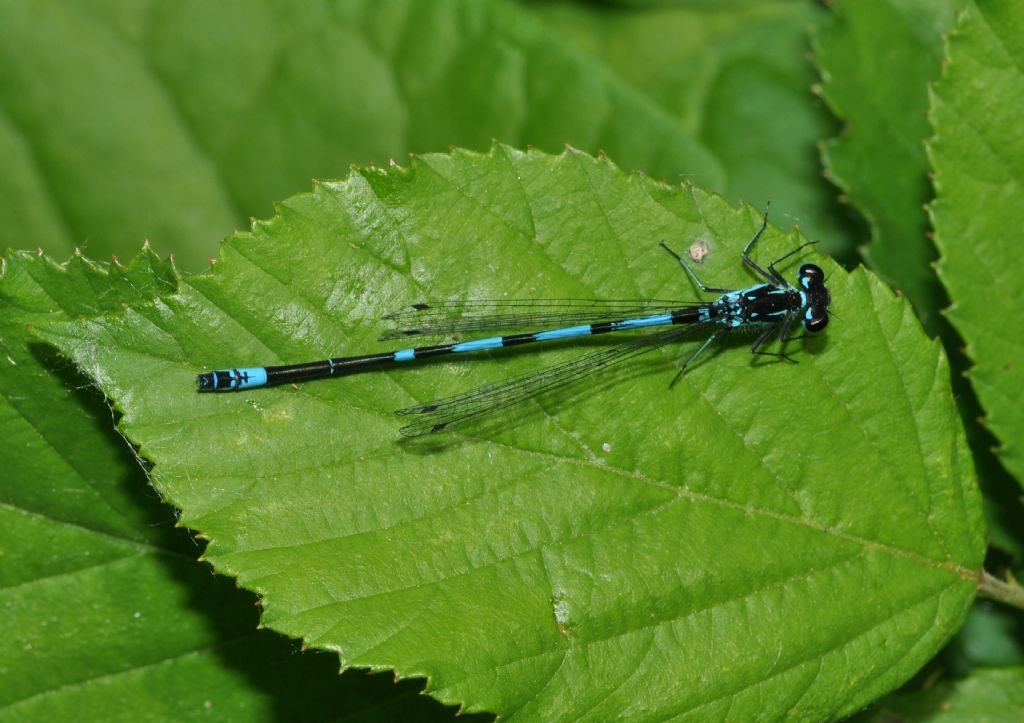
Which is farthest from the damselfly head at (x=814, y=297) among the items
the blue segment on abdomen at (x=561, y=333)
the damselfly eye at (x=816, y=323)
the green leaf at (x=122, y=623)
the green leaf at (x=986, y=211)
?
the green leaf at (x=122, y=623)

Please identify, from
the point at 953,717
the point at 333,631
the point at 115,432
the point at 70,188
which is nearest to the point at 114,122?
the point at 70,188

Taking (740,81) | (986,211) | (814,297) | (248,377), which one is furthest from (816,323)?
(740,81)

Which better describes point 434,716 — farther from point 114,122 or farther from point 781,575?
point 114,122

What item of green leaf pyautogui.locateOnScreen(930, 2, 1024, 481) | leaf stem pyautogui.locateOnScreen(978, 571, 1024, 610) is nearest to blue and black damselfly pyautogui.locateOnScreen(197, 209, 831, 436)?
green leaf pyautogui.locateOnScreen(930, 2, 1024, 481)

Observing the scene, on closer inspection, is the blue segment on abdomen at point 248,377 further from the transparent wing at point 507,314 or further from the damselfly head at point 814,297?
the damselfly head at point 814,297

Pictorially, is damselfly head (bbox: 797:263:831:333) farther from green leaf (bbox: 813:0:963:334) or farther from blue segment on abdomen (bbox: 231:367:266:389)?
blue segment on abdomen (bbox: 231:367:266:389)

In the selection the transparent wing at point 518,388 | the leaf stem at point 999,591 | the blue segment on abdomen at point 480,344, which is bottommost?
the leaf stem at point 999,591
